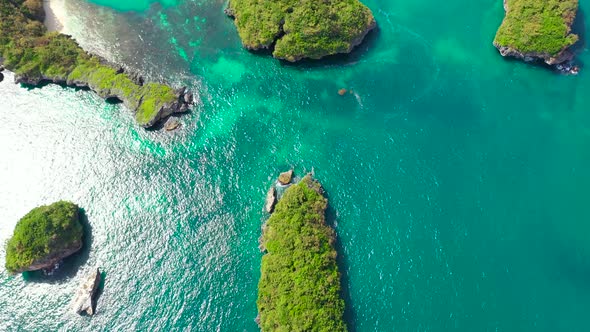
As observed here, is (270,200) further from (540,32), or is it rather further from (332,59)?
(540,32)

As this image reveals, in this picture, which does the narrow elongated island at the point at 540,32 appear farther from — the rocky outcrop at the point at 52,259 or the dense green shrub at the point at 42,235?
the rocky outcrop at the point at 52,259

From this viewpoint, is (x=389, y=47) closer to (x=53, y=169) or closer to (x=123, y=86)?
(x=123, y=86)

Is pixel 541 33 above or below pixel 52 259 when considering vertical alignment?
above

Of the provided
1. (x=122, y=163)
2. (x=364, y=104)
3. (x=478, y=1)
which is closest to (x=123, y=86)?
(x=122, y=163)

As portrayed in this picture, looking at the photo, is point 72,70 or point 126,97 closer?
point 126,97

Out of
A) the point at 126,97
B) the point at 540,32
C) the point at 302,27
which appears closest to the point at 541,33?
the point at 540,32

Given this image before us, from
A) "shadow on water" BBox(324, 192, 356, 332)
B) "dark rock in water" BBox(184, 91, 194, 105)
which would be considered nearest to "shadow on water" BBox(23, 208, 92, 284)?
"dark rock in water" BBox(184, 91, 194, 105)
